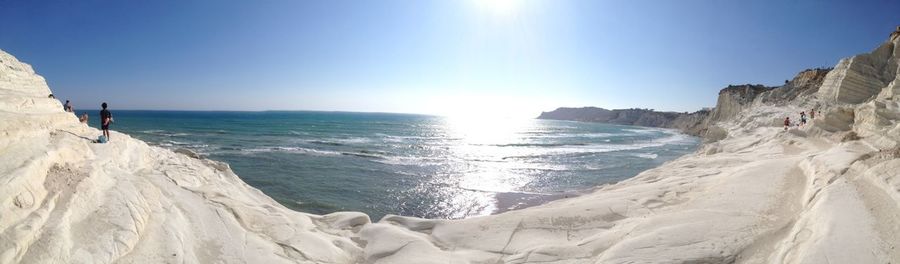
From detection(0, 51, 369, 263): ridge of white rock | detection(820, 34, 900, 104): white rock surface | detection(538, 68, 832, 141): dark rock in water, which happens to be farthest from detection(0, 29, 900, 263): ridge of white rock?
detection(538, 68, 832, 141): dark rock in water

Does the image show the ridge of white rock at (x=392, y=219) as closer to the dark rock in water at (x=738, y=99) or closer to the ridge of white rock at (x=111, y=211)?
the ridge of white rock at (x=111, y=211)

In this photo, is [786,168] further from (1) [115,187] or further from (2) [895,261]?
(1) [115,187]

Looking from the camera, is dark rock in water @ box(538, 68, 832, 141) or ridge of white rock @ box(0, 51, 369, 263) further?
dark rock in water @ box(538, 68, 832, 141)

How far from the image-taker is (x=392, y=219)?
9.30 meters

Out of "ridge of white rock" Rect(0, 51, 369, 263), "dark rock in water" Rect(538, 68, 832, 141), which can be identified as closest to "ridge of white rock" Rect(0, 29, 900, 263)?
"ridge of white rock" Rect(0, 51, 369, 263)

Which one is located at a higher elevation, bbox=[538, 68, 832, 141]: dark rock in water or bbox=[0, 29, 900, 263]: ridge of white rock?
bbox=[538, 68, 832, 141]: dark rock in water

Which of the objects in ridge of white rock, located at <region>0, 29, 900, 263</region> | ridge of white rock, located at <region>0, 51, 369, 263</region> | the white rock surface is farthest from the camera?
the white rock surface

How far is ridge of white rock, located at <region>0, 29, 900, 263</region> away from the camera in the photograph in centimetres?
484

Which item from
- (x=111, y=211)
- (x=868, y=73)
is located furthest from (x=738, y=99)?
(x=111, y=211)

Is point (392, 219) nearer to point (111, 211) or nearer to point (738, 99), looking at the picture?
point (111, 211)

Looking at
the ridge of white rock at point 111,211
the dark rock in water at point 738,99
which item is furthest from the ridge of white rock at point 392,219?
the dark rock in water at point 738,99

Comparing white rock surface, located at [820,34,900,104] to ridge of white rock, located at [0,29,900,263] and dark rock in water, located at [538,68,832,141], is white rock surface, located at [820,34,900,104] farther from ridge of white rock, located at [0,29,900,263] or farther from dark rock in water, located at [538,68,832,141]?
ridge of white rock, located at [0,29,900,263]

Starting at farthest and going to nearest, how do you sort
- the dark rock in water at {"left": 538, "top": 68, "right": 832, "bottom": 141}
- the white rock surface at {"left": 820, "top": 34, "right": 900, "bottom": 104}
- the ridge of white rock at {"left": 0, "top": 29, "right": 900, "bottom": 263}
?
the dark rock in water at {"left": 538, "top": 68, "right": 832, "bottom": 141}, the white rock surface at {"left": 820, "top": 34, "right": 900, "bottom": 104}, the ridge of white rock at {"left": 0, "top": 29, "right": 900, "bottom": 263}

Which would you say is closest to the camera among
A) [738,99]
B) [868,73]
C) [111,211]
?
[111,211]
